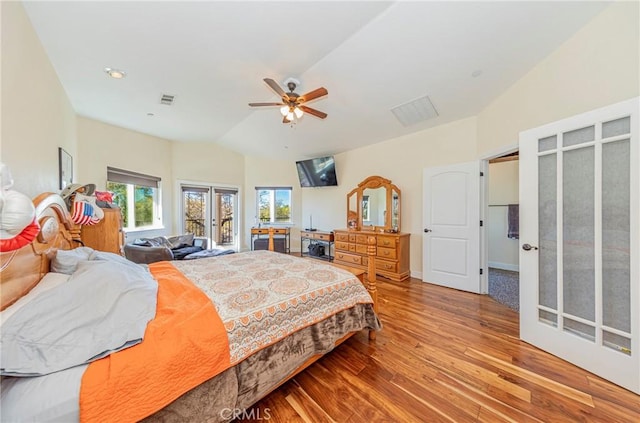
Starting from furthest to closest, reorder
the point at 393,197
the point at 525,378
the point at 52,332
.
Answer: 1. the point at 393,197
2. the point at 525,378
3. the point at 52,332

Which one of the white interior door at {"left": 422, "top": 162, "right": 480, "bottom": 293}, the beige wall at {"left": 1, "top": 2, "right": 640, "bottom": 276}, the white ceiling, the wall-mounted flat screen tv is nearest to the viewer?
the beige wall at {"left": 1, "top": 2, "right": 640, "bottom": 276}

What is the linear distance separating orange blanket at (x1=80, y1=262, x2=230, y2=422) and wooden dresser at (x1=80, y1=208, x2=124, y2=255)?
1519 mm

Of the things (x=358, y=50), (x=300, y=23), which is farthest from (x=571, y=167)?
(x=300, y=23)

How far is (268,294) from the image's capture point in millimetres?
1619

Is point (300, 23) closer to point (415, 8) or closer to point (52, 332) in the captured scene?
point (415, 8)

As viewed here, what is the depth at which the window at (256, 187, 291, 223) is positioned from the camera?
643 centimetres

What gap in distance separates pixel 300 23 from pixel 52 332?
2.53 m

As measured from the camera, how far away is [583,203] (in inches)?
73.4

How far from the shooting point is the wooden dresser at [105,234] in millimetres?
2244

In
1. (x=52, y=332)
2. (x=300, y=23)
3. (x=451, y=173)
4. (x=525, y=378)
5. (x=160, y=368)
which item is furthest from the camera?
(x=451, y=173)

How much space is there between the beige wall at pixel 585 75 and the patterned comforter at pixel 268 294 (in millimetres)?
2411

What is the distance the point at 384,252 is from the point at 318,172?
2.49m

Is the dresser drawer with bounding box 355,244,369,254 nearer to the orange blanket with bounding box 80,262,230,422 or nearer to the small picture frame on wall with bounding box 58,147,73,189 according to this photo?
the orange blanket with bounding box 80,262,230,422

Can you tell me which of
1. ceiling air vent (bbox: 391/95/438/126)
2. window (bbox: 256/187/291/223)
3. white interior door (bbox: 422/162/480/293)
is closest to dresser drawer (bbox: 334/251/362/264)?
Result: white interior door (bbox: 422/162/480/293)
